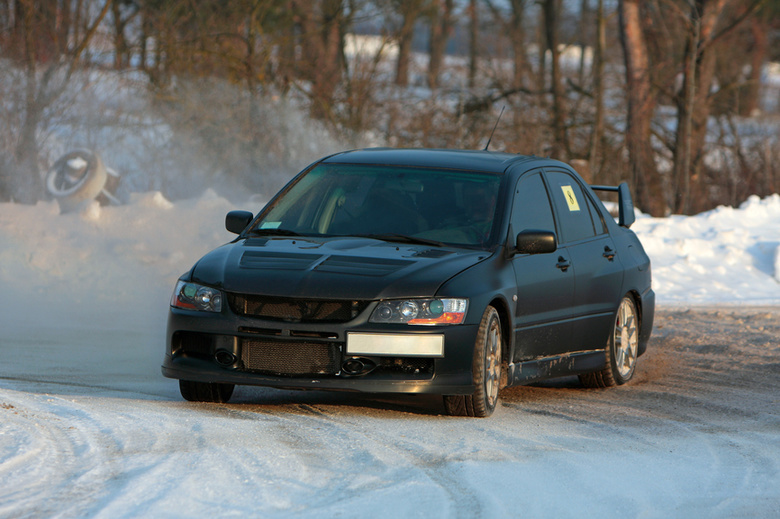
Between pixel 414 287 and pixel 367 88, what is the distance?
612 inches

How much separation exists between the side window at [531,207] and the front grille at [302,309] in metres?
1.50

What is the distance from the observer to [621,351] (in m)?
8.46

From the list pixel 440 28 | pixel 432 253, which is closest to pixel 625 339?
pixel 432 253

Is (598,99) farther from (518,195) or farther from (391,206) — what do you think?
(391,206)

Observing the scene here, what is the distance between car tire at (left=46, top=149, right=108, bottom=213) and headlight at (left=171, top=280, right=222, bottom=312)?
1264 cm

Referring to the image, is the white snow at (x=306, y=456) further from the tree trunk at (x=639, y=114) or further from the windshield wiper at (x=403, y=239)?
the tree trunk at (x=639, y=114)

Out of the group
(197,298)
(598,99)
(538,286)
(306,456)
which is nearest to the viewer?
(306,456)

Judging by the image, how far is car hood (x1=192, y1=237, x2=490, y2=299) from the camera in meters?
6.11

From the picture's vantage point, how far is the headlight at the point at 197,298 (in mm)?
6308

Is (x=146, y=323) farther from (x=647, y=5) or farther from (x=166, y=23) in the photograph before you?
(x=647, y=5)

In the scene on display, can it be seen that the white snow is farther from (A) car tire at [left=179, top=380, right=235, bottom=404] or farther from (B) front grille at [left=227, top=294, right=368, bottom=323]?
(B) front grille at [left=227, top=294, right=368, bottom=323]

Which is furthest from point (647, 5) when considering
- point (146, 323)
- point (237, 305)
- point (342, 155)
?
point (237, 305)

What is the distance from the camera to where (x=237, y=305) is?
246 inches

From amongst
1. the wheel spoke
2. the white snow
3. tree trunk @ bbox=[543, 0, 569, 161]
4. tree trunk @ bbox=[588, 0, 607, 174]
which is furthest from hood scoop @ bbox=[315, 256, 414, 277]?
tree trunk @ bbox=[543, 0, 569, 161]
